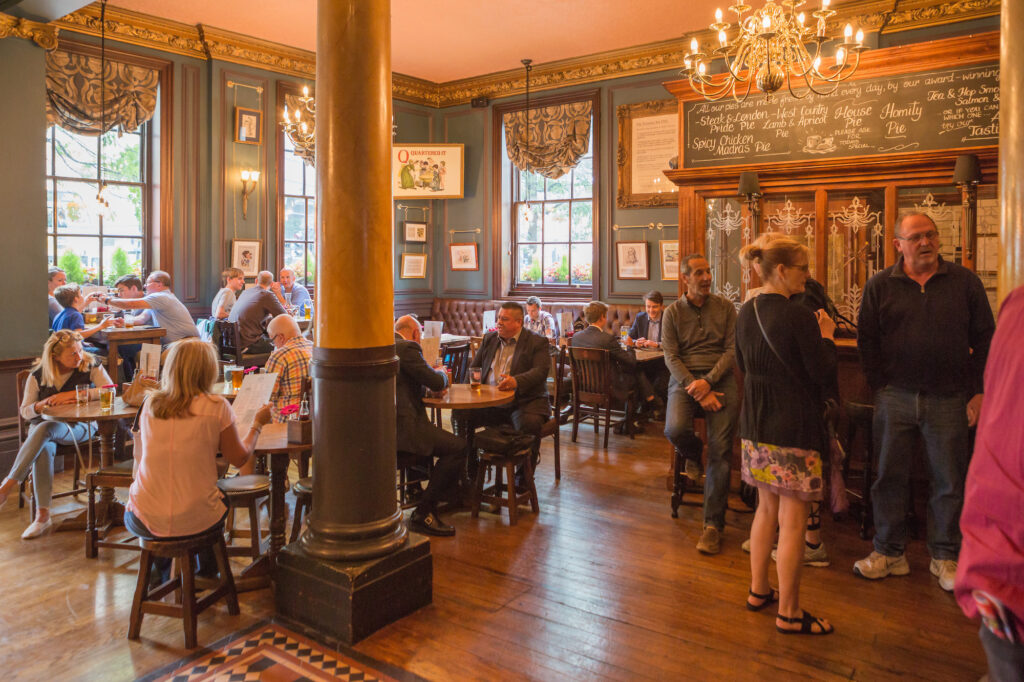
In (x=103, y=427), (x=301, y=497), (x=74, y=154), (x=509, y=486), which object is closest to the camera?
(x=301, y=497)

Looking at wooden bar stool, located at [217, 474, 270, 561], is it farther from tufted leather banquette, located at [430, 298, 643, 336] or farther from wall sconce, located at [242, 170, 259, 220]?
tufted leather banquette, located at [430, 298, 643, 336]

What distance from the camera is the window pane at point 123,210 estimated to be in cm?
801

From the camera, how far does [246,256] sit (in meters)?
8.73

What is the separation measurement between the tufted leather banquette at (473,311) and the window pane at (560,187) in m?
1.43

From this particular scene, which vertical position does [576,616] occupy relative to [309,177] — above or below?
below

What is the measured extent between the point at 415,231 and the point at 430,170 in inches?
40.2

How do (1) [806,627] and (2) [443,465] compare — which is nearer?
(1) [806,627]

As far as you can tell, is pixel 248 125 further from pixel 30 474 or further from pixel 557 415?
pixel 557 415

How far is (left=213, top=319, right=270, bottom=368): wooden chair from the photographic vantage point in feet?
24.4

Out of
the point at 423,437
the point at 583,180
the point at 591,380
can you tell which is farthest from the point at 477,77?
the point at 423,437

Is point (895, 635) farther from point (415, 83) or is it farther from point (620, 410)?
point (415, 83)

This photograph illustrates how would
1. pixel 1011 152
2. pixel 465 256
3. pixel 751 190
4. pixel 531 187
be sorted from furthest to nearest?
1. pixel 465 256
2. pixel 531 187
3. pixel 751 190
4. pixel 1011 152

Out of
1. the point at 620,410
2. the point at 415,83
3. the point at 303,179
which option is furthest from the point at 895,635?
the point at 415,83

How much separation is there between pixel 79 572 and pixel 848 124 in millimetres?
5329
